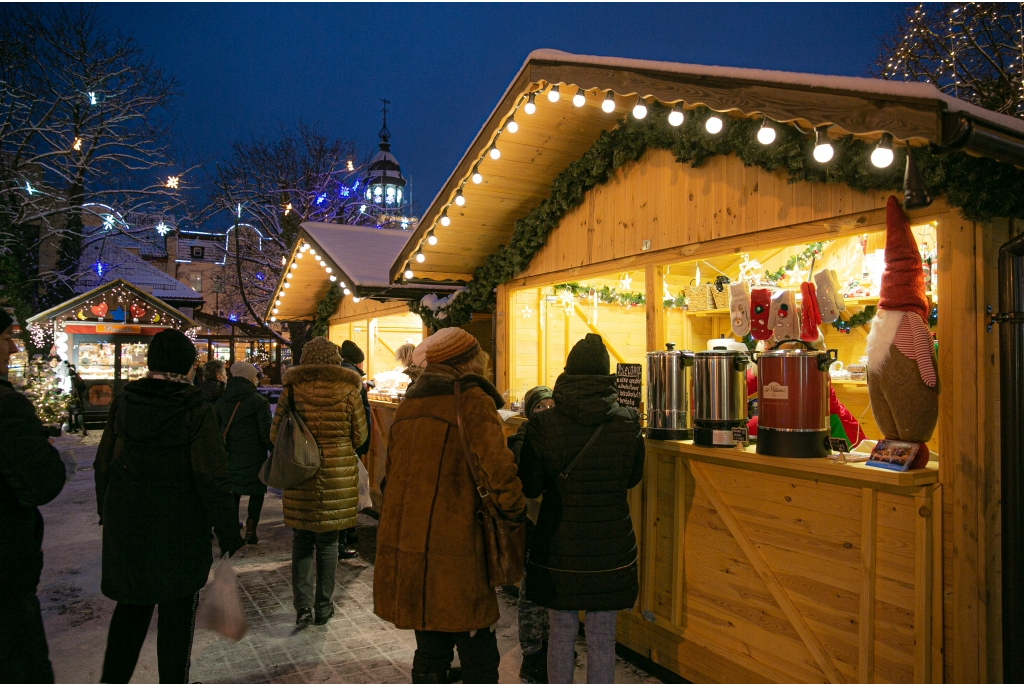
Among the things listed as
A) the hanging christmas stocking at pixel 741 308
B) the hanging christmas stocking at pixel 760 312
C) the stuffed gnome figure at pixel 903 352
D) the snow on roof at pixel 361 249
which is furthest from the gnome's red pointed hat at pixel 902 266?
the snow on roof at pixel 361 249

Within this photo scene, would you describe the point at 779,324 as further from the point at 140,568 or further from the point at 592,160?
the point at 140,568

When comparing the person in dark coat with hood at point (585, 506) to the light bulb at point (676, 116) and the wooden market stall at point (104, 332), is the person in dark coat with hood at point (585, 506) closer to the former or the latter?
the light bulb at point (676, 116)

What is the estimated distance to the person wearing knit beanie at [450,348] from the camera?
308 centimetres

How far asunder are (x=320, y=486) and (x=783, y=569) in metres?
3.19

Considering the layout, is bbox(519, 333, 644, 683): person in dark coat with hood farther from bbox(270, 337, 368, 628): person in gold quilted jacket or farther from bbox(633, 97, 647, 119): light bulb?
bbox(270, 337, 368, 628): person in gold quilted jacket

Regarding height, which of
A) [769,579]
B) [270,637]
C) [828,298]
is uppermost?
[828,298]

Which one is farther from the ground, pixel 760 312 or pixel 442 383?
pixel 760 312

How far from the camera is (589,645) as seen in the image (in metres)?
3.24

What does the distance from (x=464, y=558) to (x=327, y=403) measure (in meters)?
2.35

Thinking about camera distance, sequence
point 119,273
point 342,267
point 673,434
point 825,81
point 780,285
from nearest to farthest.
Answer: point 825,81 < point 673,434 < point 780,285 < point 342,267 < point 119,273

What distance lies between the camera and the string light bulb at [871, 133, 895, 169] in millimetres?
2982

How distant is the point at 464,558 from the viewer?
115 inches

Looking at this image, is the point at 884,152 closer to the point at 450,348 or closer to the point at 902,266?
the point at 902,266

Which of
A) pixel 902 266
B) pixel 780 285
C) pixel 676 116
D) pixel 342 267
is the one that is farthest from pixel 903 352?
pixel 342 267
